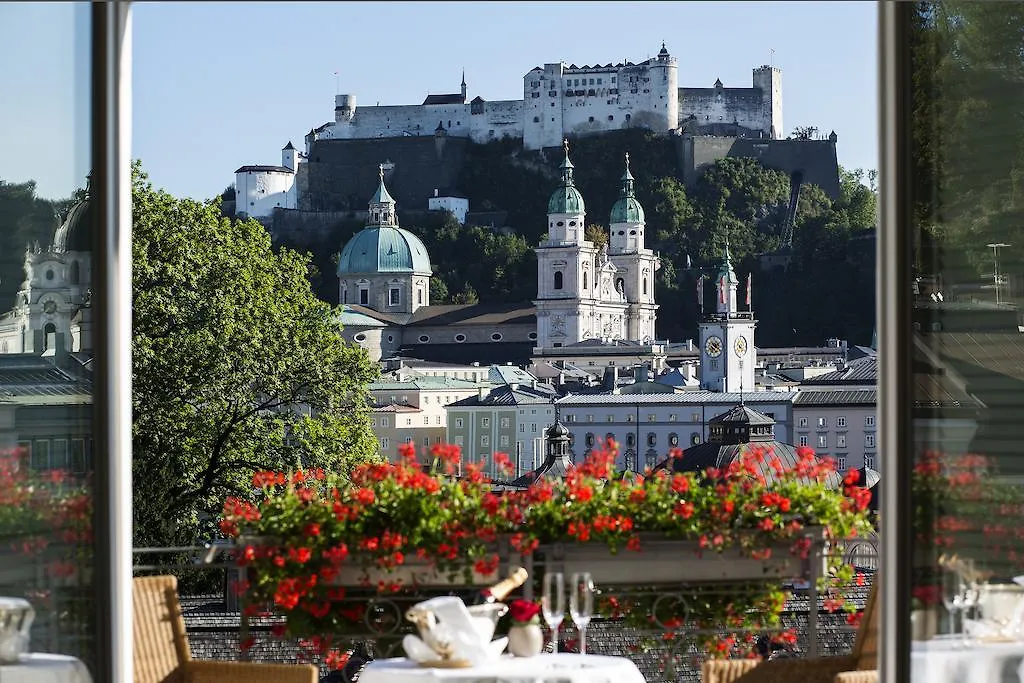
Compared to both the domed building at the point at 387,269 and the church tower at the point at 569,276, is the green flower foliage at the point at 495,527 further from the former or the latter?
the domed building at the point at 387,269

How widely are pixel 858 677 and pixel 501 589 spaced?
1.93 ft

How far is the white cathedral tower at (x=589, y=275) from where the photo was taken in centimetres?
6919

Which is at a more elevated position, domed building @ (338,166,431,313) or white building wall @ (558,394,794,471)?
domed building @ (338,166,431,313)

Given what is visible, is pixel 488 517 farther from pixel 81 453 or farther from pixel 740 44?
pixel 740 44

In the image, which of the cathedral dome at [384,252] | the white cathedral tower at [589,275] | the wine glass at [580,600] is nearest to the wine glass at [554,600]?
the wine glass at [580,600]

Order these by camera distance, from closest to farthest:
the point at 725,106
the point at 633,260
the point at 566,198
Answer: the point at 725,106
the point at 566,198
the point at 633,260

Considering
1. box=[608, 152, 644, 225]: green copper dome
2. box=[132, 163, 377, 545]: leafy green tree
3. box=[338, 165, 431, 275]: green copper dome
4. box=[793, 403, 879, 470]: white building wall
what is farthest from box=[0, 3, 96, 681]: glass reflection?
box=[338, 165, 431, 275]: green copper dome

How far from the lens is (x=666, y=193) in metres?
68.1

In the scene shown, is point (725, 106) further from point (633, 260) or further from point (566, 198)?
point (633, 260)

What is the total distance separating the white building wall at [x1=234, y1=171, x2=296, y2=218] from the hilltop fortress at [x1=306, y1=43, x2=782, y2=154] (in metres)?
2.95

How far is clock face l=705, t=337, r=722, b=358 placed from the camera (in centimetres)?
6256

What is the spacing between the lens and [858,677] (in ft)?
7.98

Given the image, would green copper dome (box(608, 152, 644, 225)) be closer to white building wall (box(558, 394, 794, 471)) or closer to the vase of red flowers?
white building wall (box(558, 394, 794, 471))

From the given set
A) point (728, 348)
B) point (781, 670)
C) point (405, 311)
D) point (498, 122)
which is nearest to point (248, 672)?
point (781, 670)
